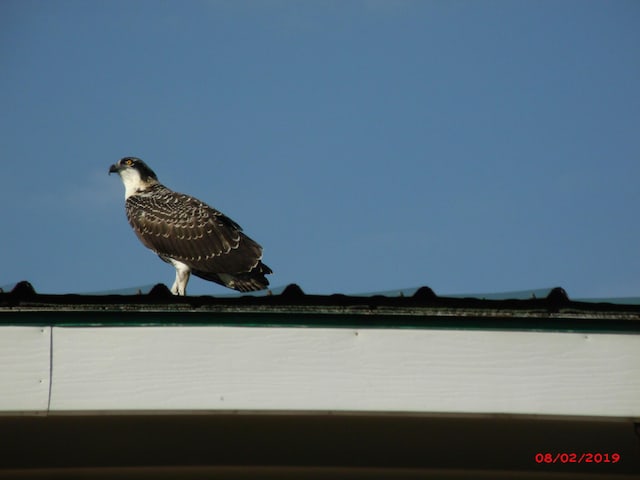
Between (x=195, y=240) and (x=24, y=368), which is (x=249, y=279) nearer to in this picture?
(x=195, y=240)

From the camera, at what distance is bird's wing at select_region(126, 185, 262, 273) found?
11250mm

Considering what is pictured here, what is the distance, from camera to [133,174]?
12805 millimetres

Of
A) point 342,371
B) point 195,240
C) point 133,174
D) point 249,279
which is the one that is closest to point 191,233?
point 195,240

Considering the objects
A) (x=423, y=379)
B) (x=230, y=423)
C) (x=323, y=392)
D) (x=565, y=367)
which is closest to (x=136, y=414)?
(x=230, y=423)

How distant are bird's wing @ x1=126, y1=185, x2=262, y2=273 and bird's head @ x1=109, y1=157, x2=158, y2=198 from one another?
0.39 metres

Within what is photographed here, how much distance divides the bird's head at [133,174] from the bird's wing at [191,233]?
39cm

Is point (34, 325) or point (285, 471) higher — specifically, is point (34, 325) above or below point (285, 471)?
above

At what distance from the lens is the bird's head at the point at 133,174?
12.7 meters

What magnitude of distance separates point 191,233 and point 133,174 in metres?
1.67

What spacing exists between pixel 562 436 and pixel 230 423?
163cm

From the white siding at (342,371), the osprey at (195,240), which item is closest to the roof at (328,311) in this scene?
the white siding at (342,371)

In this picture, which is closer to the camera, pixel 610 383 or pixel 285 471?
pixel 610 383

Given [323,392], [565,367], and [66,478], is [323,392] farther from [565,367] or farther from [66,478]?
[66,478]

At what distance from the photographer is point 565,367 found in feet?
15.8
